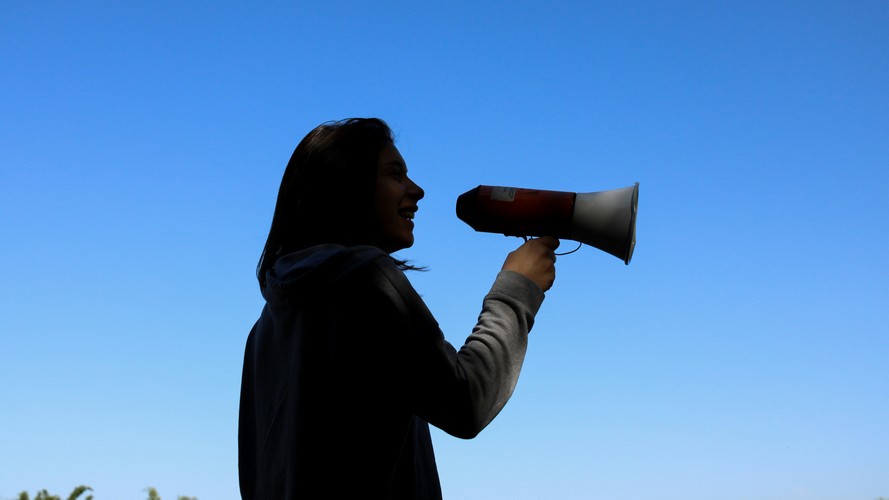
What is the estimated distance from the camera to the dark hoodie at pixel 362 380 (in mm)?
1909

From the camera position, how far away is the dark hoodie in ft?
6.26

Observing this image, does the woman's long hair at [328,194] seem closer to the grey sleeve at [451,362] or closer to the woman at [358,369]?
the woman at [358,369]

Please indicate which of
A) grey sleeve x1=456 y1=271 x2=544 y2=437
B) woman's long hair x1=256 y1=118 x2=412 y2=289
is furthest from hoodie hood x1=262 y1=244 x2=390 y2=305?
grey sleeve x1=456 y1=271 x2=544 y2=437

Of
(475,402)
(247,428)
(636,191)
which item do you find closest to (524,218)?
(636,191)

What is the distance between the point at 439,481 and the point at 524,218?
803mm

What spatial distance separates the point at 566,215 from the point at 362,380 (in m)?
0.90

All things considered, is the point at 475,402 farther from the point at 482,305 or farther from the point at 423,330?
the point at 482,305

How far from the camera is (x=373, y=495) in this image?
1.89 meters

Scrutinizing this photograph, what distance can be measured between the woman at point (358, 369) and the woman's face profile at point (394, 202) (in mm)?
63

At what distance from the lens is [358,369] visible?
195 centimetres

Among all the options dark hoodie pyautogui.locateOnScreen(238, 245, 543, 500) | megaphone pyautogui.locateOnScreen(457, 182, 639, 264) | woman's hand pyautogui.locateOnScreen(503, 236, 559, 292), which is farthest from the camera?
megaphone pyautogui.locateOnScreen(457, 182, 639, 264)

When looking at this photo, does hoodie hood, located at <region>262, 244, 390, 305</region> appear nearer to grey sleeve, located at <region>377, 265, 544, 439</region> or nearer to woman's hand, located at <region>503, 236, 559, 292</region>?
grey sleeve, located at <region>377, 265, 544, 439</region>

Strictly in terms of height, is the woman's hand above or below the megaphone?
below

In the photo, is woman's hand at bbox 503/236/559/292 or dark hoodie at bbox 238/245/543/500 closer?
dark hoodie at bbox 238/245/543/500
